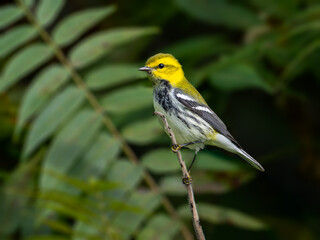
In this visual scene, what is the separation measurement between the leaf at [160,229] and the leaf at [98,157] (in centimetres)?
31

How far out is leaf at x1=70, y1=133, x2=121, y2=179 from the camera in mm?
2291

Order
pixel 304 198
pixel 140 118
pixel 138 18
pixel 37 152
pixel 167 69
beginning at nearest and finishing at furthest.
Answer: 1. pixel 167 69
2. pixel 140 118
3. pixel 37 152
4. pixel 304 198
5. pixel 138 18

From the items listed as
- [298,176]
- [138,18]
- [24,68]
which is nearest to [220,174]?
[298,176]

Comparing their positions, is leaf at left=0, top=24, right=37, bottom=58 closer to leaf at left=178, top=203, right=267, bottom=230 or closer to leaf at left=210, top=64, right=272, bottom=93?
leaf at left=210, top=64, right=272, bottom=93

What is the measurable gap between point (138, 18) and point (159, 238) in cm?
189

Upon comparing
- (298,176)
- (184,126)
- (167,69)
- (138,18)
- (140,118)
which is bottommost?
(184,126)

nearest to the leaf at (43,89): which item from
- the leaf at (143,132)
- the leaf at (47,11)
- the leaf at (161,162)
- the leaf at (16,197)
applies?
the leaf at (47,11)

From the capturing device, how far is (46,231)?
8.95 feet

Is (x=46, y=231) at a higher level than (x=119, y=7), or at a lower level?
lower

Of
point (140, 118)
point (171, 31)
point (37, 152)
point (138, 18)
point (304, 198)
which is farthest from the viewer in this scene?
point (171, 31)

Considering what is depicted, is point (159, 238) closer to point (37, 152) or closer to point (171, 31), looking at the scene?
point (37, 152)

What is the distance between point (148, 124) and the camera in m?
2.43

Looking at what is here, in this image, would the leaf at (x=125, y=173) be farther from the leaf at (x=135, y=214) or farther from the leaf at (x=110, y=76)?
the leaf at (x=110, y=76)

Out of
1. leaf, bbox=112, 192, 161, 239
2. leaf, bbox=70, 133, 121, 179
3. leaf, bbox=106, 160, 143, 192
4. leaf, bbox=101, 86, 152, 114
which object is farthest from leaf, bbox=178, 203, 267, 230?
leaf, bbox=101, 86, 152, 114
